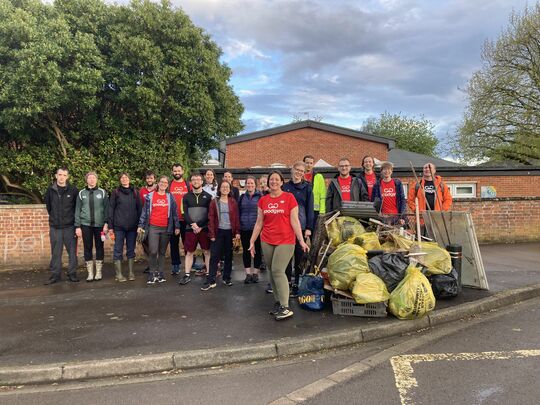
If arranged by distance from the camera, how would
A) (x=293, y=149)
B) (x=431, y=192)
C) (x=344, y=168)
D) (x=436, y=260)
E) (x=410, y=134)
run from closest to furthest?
(x=436, y=260)
(x=344, y=168)
(x=431, y=192)
(x=293, y=149)
(x=410, y=134)

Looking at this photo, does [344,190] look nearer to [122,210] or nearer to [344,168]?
[344,168]

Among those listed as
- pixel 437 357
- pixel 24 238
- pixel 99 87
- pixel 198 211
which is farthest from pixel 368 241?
pixel 99 87

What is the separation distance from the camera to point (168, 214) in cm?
772

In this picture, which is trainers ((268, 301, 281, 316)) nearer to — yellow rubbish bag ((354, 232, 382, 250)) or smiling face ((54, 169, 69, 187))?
Result: yellow rubbish bag ((354, 232, 382, 250))

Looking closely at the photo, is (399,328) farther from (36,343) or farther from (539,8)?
(539,8)

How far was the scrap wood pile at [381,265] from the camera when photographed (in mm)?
5355

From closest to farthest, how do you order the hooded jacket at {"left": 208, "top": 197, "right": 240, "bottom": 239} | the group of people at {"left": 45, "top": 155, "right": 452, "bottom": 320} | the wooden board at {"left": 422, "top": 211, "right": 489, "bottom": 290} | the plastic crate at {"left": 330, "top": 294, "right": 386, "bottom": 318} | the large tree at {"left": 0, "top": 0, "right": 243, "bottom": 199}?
the plastic crate at {"left": 330, "top": 294, "right": 386, "bottom": 318} → the wooden board at {"left": 422, "top": 211, "right": 489, "bottom": 290} → the group of people at {"left": 45, "top": 155, "right": 452, "bottom": 320} → the hooded jacket at {"left": 208, "top": 197, "right": 240, "bottom": 239} → the large tree at {"left": 0, "top": 0, "right": 243, "bottom": 199}

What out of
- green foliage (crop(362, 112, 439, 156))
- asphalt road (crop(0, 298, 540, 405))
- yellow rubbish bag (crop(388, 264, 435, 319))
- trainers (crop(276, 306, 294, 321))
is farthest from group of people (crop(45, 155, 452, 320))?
green foliage (crop(362, 112, 439, 156))

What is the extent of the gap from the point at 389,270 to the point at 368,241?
64 cm

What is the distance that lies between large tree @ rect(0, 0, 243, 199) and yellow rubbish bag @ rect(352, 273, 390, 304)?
7.54 m

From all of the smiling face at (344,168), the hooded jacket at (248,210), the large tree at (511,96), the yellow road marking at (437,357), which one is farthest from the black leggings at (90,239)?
the large tree at (511,96)

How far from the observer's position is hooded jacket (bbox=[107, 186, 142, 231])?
25.5ft

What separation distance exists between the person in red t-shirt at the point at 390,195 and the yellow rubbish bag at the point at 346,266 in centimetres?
180

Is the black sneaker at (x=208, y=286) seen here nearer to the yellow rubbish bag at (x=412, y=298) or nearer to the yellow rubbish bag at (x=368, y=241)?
the yellow rubbish bag at (x=368, y=241)
